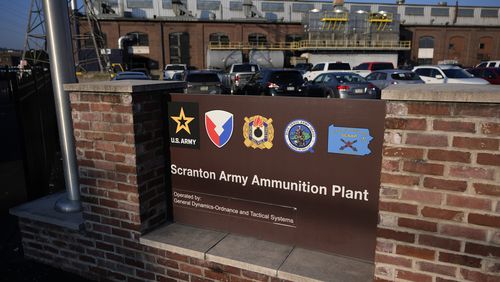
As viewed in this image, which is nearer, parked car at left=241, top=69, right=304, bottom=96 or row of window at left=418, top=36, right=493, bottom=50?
parked car at left=241, top=69, right=304, bottom=96

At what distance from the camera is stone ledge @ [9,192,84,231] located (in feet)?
12.5

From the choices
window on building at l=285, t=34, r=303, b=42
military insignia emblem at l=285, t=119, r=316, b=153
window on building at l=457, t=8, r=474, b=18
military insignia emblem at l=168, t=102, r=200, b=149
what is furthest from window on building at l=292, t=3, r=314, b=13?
military insignia emblem at l=285, t=119, r=316, b=153

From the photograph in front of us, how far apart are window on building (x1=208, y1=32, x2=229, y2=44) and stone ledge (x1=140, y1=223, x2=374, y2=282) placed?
46641 mm

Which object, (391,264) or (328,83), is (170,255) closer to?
(391,264)

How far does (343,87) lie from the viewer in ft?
49.0

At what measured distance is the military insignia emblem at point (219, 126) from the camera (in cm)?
315

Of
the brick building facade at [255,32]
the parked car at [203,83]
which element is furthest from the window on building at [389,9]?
the parked car at [203,83]

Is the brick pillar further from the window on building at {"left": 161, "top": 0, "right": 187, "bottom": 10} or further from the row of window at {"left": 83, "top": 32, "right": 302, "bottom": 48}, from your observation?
the window on building at {"left": 161, "top": 0, "right": 187, "bottom": 10}

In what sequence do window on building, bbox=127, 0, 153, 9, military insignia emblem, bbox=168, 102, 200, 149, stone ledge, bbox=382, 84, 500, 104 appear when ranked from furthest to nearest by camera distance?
1. window on building, bbox=127, 0, 153, 9
2. military insignia emblem, bbox=168, 102, 200, 149
3. stone ledge, bbox=382, 84, 500, 104

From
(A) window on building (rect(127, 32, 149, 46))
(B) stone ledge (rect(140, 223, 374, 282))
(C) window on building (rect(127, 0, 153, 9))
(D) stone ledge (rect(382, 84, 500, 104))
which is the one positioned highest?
(C) window on building (rect(127, 0, 153, 9))

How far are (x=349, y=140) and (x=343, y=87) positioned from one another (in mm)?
12837

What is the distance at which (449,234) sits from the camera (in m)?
2.21

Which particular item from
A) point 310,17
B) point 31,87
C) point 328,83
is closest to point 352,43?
point 310,17

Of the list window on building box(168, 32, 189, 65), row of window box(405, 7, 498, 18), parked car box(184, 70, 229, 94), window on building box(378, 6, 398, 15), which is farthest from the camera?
window on building box(378, 6, 398, 15)
